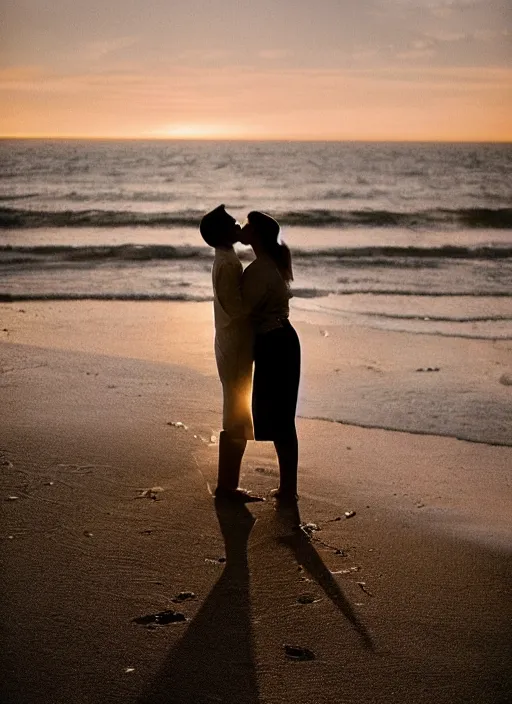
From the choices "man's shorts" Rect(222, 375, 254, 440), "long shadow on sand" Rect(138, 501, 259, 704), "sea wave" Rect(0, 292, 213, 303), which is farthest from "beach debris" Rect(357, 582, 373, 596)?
"sea wave" Rect(0, 292, 213, 303)

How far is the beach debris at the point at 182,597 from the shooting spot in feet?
11.5

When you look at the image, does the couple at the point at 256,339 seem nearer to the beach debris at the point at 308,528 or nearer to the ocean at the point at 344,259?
the beach debris at the point at 308,528

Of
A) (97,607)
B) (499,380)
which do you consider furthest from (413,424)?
(97,607)

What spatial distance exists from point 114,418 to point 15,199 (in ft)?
101

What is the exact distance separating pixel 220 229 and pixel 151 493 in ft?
5.17

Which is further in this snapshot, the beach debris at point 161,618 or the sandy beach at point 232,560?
the beach debris at point 161,618

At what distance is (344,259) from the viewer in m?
18.5

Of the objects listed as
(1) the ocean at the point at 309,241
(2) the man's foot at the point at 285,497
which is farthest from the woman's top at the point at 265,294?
(1) the ocean at the point at 309,241

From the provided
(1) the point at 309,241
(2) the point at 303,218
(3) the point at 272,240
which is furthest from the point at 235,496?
(2) the point at 303,218

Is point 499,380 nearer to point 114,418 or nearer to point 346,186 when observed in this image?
point 114,418

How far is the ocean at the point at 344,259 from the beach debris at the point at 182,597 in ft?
10.2

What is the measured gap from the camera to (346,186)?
145 feet

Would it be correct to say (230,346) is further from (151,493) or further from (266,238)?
(151,493)

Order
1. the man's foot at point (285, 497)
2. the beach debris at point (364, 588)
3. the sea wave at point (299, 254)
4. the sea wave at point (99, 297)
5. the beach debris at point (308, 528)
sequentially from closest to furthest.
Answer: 1. the beach debris at point (364, 588)
2. the beach debris at point (308, 528)
3. the man's foot at point (285, 497)
4. the sea wave at point (99, 297)
5. the sea wave at point (299, 254)
